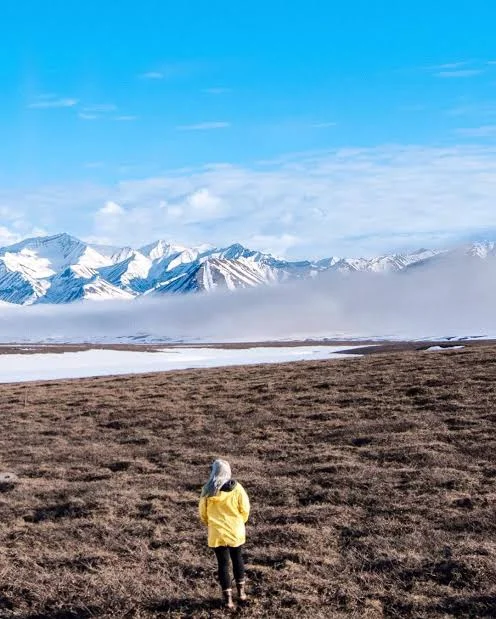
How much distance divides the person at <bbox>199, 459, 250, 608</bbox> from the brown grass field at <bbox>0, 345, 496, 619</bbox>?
1.57ft

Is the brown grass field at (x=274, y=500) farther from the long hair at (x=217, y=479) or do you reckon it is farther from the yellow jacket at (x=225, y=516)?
the long hair at (x=217, y=479)

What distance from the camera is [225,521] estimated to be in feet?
32.2

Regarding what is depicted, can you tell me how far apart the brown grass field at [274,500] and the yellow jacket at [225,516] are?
3.26ft

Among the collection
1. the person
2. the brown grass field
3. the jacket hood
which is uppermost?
the jacket hood

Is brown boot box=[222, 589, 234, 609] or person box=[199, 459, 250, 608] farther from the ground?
person box=[199, 459, 250, 608]

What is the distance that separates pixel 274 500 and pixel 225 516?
5.85 meters

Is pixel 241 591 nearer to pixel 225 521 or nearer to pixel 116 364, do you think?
pixel 225 521

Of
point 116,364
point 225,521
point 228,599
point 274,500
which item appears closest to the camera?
point 228,599

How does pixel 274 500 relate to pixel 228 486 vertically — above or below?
below

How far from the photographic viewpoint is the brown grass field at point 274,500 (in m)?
10.3

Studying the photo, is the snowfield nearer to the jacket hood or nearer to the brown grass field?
the brown grass field

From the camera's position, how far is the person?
977 cm

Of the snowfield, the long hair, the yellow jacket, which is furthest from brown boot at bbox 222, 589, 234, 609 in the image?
the snowfield

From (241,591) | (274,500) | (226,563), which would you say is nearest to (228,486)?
(226,563)
